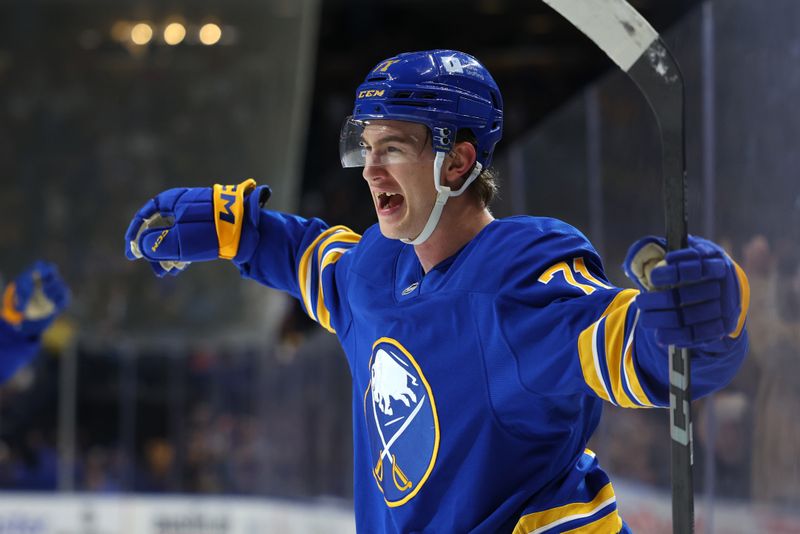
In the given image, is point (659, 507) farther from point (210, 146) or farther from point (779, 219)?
point (210, 146)

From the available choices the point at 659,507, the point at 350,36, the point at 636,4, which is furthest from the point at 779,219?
the point at 350,36

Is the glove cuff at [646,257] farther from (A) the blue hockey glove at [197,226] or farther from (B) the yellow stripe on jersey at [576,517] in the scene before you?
(A) the blue hockey glove at [197,226]

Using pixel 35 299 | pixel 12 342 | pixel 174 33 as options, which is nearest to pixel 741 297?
pixel 35 299

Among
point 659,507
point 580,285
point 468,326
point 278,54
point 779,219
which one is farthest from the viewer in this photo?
point 278,54

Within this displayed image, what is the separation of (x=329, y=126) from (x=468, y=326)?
9.57m

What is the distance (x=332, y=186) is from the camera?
1099 centimetres

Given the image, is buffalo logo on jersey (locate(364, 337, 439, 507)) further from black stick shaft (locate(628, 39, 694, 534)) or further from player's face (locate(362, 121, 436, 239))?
black stick shaft (locate(628, 39, 694, 534))

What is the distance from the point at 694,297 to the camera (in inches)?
46.3

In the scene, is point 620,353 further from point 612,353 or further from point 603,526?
point 603,526

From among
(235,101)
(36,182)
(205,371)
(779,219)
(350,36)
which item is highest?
(350,36)

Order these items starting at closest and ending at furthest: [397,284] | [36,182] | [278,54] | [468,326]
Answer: [468,326] → [397,284] → [278,54] → [36,182]

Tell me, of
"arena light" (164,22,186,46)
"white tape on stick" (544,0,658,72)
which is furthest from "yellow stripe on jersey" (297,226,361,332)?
"arena light" (164,22,186,46)

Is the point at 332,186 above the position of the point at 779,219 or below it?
above

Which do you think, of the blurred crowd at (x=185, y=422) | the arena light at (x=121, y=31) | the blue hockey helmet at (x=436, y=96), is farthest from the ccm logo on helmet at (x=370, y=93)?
the arena light at (x=121, y=31)
